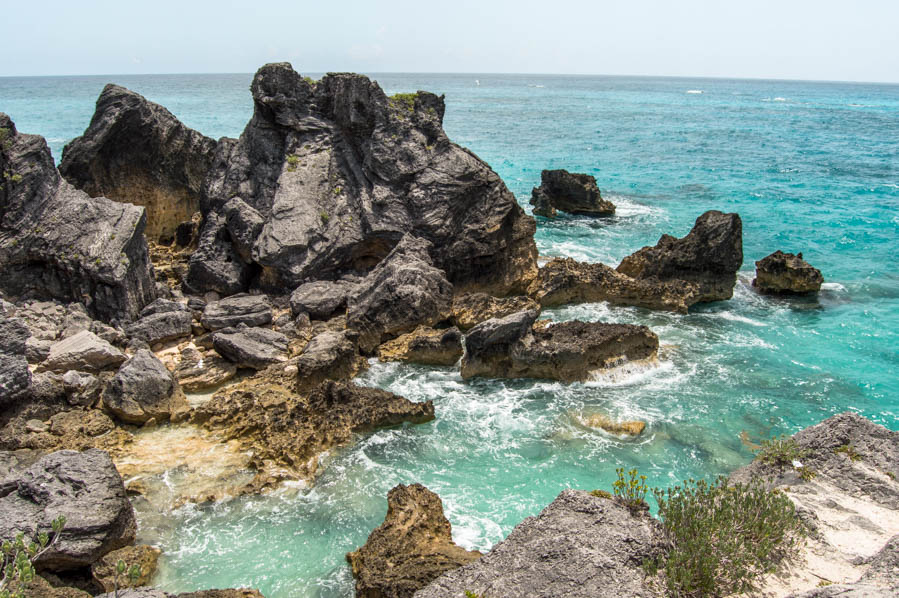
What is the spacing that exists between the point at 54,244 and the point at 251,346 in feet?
24.0

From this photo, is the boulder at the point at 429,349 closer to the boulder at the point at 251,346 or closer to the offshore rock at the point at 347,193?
the boulder at the point at 251,346

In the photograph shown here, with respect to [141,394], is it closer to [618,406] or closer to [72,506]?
[72,506]

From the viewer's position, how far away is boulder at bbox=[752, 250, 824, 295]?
24922 mm

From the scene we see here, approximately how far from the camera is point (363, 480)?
1320 cm

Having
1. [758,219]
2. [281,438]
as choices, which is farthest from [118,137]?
[758,219]

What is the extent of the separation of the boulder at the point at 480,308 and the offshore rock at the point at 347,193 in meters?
1.99

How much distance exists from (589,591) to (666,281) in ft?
61.9

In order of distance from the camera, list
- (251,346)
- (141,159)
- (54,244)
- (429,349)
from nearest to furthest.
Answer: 1. (251,346)
2. (54,244)
3. (429,349)
4. (141,159)

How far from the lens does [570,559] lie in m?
7.61

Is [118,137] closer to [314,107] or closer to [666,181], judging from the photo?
[314,107]

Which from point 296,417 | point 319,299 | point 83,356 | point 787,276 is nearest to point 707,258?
point 787,276

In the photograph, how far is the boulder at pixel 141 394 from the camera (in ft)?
46.3

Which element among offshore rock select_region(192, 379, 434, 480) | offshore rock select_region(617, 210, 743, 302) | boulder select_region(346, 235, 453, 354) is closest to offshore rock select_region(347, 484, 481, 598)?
offshore rock select_region(192, 379, 434, 480)

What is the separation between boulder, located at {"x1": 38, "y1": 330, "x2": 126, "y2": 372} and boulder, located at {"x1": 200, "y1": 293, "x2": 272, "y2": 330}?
3046 mm
